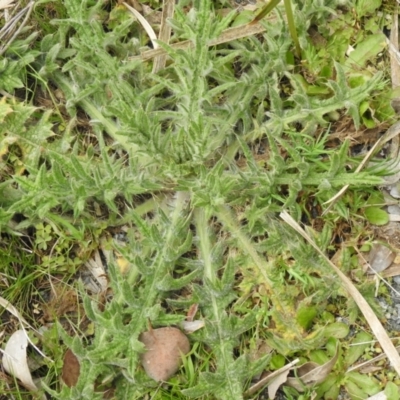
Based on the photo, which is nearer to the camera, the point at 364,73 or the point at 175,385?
the point at 175,385

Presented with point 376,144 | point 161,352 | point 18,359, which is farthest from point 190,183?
point 18,359

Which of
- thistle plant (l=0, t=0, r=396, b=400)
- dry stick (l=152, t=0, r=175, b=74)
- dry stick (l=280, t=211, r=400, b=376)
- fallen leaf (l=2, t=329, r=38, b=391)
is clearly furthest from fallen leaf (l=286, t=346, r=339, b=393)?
dry stick (l=152, t=0, r=175, b=74)

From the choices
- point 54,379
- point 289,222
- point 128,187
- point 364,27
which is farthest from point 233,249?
point 364,27

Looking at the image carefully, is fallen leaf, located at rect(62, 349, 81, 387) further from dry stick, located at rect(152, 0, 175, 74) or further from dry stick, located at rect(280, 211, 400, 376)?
dry stick, located at rect(152, 0, 175, 74)

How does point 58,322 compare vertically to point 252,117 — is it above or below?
below

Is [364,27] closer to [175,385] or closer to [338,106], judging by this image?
[338,106]

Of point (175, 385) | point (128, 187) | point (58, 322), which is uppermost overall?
point (128, 187)

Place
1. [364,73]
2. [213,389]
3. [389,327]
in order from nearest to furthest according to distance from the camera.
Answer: [213,389] → [389,327] → [364,73]
